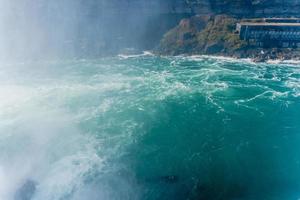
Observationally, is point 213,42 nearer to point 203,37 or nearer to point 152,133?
point 203,37

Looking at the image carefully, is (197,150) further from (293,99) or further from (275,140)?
(293,99)

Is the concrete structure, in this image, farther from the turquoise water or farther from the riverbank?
the turquoise water

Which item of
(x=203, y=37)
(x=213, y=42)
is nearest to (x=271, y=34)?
(x=213, y=42)

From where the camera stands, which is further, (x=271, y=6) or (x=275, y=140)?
(x=271, y=6)

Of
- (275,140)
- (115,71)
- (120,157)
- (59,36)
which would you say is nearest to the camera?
(120,157)

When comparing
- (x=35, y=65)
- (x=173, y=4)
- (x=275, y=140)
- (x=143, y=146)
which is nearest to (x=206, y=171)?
(x=143, y=146)

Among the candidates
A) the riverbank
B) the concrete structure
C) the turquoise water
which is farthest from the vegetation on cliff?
the turquoise water

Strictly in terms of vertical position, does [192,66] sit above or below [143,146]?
above
